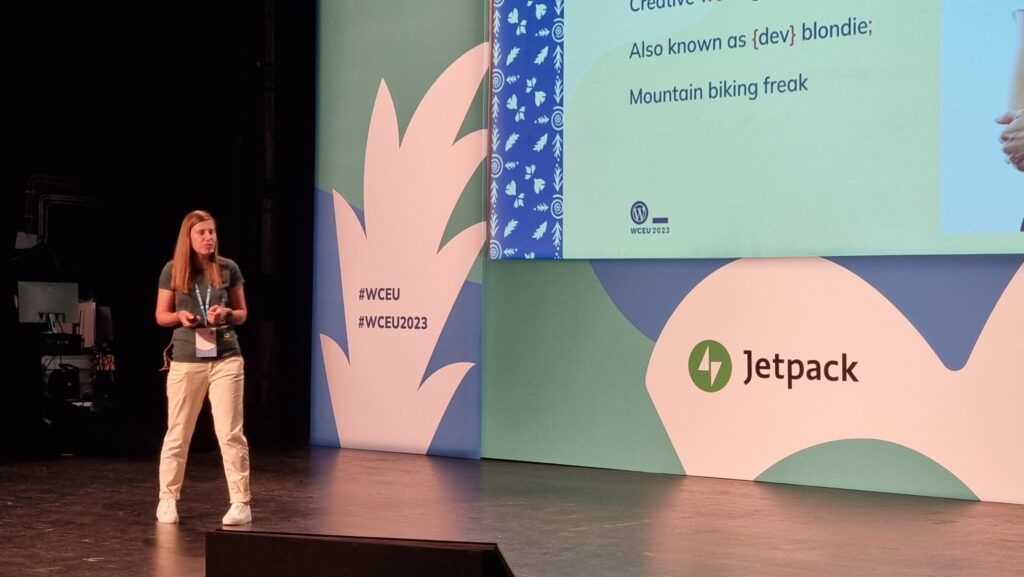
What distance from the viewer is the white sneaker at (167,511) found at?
5.88m

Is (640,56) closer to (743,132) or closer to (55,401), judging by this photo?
(743,132)

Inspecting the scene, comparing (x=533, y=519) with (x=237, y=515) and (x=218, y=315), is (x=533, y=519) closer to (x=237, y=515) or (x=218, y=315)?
(x=237, y=515)

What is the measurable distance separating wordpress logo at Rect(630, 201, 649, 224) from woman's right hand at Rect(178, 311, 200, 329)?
3049 mm

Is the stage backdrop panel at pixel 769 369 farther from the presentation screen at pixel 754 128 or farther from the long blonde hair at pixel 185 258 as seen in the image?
the long blonde hair at pixel 185 258

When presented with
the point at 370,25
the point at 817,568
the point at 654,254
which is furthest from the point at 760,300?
the point at 370,25

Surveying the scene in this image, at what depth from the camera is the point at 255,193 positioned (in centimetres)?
946

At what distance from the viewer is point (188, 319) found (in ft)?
19.0

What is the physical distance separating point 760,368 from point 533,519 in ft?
6.67

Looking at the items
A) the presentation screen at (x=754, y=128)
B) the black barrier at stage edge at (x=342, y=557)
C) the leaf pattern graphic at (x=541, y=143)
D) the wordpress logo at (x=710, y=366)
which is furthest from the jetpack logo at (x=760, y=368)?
the black barrier at stage edge at (x=342, y=557)

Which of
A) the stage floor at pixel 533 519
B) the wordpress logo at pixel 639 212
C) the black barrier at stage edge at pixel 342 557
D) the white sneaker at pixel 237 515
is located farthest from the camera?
the wordpress logo at pixel 639 212

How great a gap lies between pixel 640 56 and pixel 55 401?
180 inches

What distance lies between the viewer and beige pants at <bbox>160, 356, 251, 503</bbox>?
580cm

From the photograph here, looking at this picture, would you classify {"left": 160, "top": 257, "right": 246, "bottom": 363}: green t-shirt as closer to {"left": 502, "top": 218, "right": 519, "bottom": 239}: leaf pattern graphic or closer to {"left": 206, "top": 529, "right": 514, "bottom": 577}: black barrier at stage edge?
{"left": 502, "top": 218, "right": 519, "bottom": 239}: leaf pattern graphic

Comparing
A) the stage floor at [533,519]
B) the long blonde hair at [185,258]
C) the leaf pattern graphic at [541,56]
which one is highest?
the leaf pattern graphic at [541,56]
